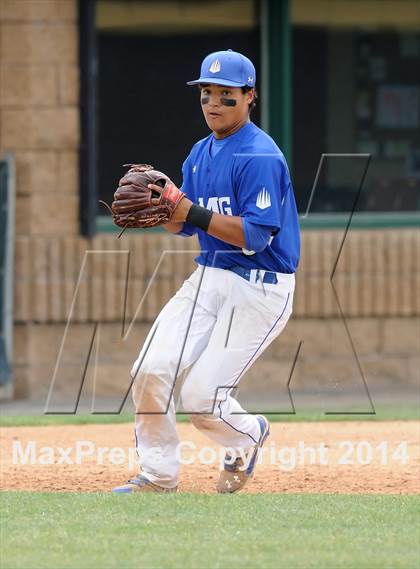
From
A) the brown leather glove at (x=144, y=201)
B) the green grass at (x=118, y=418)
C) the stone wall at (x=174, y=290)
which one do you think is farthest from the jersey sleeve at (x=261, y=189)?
the stone wall at (x=174, y=290)

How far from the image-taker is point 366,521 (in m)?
5.67

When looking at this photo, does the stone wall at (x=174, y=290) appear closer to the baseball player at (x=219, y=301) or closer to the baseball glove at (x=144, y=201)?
Result: the baseball player at (x=219, y=301)

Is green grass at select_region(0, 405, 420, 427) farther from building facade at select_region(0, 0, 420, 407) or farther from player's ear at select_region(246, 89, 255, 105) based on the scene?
player's ear at select_region(246, 89, 255, 105)

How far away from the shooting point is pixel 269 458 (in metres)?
8.16

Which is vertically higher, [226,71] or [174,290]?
[226,71]

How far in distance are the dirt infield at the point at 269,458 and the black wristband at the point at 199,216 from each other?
143 cm

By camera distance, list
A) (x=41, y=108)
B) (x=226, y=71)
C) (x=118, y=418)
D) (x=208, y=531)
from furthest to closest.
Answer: (x=41, y=108) → (x=118, y=418) → (x=226, y=71) → (x=208, y=531)

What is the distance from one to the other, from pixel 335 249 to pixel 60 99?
250cm

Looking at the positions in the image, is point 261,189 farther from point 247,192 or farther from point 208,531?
point 208,531

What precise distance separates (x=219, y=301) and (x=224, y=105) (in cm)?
92

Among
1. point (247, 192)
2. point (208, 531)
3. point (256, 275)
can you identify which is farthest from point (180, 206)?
point (208, 531)

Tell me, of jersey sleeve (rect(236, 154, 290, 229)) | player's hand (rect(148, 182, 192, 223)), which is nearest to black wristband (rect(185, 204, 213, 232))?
player's hand (rect(148, 182, 192, 223))

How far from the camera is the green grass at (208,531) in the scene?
16.4 ft

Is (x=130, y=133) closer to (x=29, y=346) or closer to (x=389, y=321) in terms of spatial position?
(x=29, y=346)
